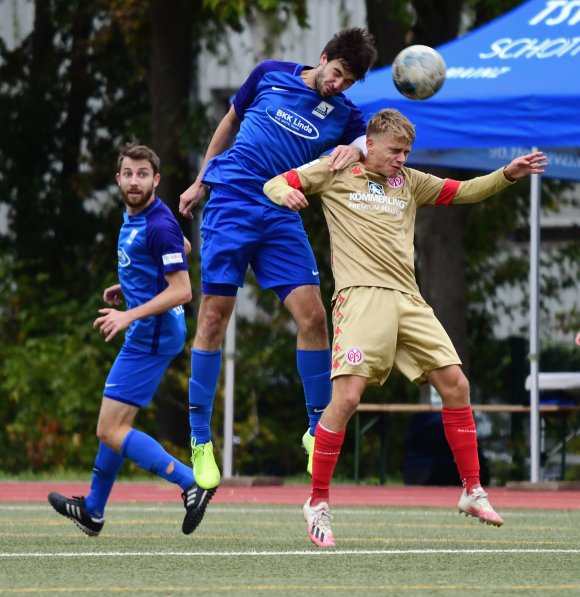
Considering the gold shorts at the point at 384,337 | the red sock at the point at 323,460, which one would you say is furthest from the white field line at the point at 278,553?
the gold shorts at the point at 384,337

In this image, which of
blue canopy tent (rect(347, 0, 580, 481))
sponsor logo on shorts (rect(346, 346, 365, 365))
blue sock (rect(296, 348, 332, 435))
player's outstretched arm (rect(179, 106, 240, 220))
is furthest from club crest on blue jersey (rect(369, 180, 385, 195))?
blue canopy tent (rect(347, 0, 580, 481))

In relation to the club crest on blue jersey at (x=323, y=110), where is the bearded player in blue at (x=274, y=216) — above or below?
below

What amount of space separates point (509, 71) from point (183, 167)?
6292 millimetres

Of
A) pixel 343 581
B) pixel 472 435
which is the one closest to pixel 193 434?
pixel 472 435

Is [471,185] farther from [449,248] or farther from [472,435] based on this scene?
[449,248]

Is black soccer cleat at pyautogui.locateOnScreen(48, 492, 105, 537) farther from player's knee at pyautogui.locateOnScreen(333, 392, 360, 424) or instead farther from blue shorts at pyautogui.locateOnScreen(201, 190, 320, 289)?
player's knee at pyautogui.locateOnScreen(333, 392, 360, 424)

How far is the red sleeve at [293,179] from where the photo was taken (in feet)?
22.7

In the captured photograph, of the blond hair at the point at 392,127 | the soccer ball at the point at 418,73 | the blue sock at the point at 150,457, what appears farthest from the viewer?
the soccer ball at the point at 418,73

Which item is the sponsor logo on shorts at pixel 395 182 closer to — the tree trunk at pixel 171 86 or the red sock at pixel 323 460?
the red sock at pixel 323 460

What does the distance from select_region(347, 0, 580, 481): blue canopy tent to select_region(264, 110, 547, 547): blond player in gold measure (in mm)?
3836

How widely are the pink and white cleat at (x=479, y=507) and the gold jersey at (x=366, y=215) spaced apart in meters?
0.90

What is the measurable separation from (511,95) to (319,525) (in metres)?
4.96

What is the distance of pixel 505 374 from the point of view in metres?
16.2

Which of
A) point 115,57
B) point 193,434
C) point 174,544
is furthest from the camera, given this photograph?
point 115,57
